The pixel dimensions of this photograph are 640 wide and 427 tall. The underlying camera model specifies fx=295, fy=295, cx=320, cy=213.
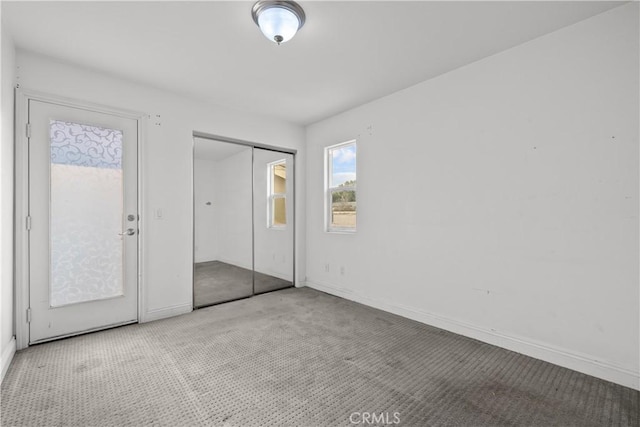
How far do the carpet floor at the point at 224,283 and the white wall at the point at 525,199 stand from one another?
1718mm

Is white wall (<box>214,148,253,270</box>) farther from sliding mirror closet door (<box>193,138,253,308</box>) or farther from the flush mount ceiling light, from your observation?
the flush mount ceiling light

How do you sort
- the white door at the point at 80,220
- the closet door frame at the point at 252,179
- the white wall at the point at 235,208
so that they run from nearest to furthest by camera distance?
the white door at the point at 80,220 → the closet door frame at the point at 252,179 → the white wall at the point at 235,208

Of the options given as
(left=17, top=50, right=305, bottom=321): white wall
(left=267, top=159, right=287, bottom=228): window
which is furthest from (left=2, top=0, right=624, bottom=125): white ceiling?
(left=267, top=159, right=287, bottom=228): window

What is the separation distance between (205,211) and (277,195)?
1.14 m

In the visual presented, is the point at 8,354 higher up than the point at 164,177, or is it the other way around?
the point at 164,177

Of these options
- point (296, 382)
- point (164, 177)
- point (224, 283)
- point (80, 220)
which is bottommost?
point (296, 382)

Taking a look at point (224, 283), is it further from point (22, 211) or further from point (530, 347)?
point (530, 347)

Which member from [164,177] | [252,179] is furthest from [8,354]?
[252,179]

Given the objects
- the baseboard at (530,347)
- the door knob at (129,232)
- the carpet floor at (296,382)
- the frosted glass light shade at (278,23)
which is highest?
the frosted glass light shade at (278,23)

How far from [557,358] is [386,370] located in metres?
1.35

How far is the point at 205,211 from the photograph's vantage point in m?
3.81

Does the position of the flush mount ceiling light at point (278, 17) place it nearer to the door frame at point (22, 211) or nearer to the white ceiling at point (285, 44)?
the white ceiling at point (285, 44)

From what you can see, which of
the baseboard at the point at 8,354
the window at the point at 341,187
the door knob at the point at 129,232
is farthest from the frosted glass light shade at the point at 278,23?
the baseboard at the point at 8,354

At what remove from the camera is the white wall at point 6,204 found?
7.06ft
